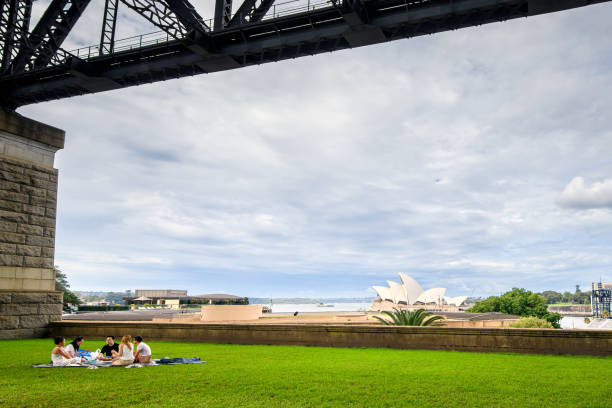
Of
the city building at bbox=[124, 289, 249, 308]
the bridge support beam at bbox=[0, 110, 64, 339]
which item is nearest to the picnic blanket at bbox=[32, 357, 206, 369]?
the bridge support beam at bbox=[0, 110, 64, 339]

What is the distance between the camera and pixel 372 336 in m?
14.8

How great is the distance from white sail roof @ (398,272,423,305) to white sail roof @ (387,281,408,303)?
0.90 m

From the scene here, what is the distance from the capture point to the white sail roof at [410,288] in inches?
3787

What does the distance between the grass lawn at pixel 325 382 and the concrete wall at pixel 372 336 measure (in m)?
0.57

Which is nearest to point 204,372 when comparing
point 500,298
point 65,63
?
point 65,63

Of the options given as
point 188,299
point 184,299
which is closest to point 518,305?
point 188,299

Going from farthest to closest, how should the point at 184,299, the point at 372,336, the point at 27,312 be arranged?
1. the point at 184,299
2. the point at 27,312
3. the point at 372,336

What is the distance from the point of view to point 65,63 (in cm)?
1680

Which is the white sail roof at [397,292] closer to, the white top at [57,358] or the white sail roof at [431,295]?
the white sail roof at [431,295]

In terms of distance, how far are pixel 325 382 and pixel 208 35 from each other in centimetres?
1113

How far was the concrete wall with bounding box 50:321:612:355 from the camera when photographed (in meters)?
12.6

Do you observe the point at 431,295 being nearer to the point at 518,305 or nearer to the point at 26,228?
the point at 518,305

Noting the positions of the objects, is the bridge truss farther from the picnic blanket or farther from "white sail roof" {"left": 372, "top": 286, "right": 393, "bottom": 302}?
"white sail roof" {"left": 372, "top": 286, "right": 393, "bottom": 302}

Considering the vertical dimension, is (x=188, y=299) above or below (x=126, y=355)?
below
